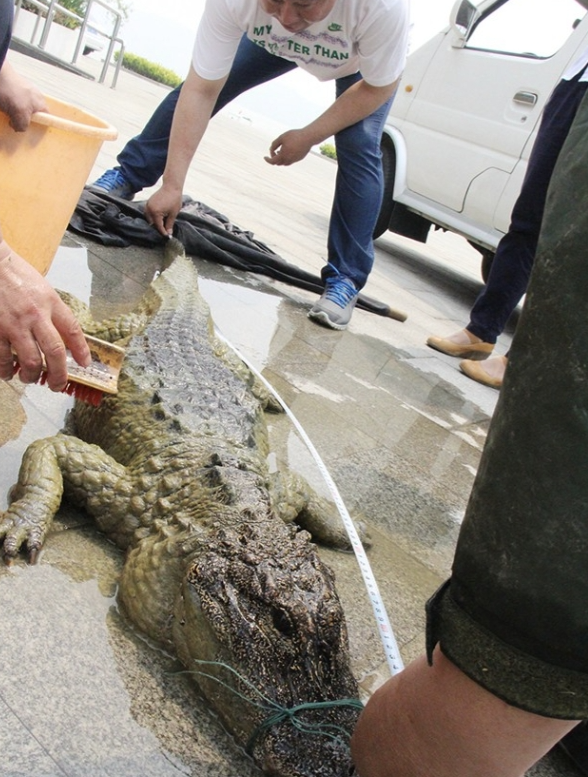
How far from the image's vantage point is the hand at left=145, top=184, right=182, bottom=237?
16.1 ft

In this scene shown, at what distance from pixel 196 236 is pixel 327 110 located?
129 centimetres

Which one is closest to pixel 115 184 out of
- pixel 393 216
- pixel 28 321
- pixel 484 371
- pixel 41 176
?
pixel 41 176

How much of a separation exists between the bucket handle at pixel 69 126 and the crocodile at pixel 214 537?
83cm

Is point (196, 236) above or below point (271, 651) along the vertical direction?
above

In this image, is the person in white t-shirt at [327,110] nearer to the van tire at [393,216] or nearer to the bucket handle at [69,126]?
the bucket handle at [69,126]

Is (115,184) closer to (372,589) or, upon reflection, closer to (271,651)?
(372,589)

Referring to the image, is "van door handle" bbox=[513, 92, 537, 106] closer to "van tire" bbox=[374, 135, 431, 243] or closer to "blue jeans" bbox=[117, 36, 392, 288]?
"van tire" bbox=[374, 135, 431, 243]

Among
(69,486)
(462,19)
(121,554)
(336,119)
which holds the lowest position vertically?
(121,554)

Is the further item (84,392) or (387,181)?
(387,181)

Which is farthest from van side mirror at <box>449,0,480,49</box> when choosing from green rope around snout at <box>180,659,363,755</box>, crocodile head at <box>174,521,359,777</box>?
green rope around snout at <box>180,659,363,755</box>

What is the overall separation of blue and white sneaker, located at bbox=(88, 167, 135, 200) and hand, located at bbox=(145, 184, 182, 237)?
667 mm

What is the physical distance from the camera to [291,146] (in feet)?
17.1

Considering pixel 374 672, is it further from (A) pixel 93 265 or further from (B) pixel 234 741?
(A) pixel 93 265

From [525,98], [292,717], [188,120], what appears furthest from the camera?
[525,98]
